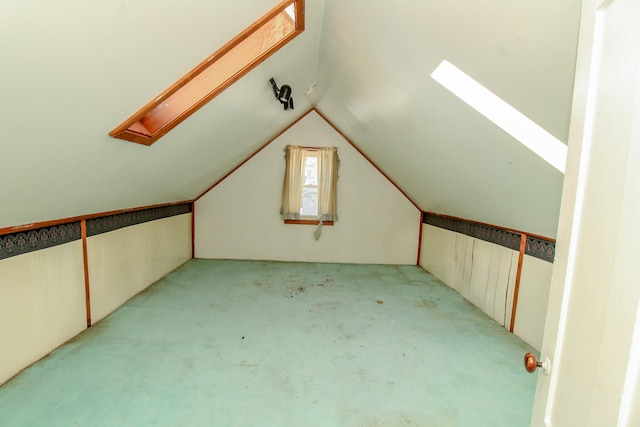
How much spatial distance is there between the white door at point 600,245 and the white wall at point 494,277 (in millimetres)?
1660

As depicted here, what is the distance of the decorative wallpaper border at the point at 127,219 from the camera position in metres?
2.20

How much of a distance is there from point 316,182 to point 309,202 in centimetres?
32

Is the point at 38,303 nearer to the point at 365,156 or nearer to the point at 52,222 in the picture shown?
the point at 52,222

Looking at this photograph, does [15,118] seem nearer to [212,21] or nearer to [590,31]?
[212,21]

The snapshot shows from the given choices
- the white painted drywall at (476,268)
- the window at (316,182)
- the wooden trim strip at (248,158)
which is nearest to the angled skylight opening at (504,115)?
the white painted drywall at (476,268)

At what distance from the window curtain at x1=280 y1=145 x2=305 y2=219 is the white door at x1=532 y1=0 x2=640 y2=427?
3390 mm

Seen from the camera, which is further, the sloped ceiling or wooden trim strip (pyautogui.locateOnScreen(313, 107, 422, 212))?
wooden trim strip (pyautogui.locateOnScreen(313, 107, 422, 212))

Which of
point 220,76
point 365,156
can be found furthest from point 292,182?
point 220,76

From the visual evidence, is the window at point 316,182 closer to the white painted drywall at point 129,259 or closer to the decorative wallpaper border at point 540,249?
the white painted drywall at point 129,259

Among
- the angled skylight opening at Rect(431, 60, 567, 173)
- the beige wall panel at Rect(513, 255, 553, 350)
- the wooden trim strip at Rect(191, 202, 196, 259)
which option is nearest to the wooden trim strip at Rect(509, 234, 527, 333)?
the beige wall panel at Rect(513, 255, 553, 350)

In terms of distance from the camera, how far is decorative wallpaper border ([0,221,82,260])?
1529 millimetres

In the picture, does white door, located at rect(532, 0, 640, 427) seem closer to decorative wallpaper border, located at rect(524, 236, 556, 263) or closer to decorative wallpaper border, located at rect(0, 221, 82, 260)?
decorative wallpaper border, located at rect(524, 236, 556, 263)

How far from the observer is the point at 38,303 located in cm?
171

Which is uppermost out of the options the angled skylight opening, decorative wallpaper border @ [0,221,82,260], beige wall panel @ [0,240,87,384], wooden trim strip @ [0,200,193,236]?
the angled skylight opening
